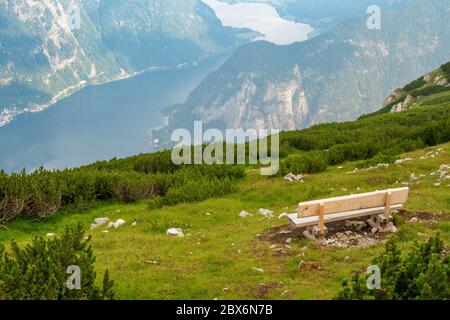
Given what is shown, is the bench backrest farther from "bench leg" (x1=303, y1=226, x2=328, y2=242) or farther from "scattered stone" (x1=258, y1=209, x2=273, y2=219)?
"scattered stone" (x1=258, y1=209, x2=273, y2=219)

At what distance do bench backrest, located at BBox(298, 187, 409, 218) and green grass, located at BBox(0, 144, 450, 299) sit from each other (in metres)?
0.78

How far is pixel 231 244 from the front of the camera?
1293 centimetres

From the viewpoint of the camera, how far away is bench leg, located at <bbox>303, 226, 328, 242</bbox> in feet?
40.6

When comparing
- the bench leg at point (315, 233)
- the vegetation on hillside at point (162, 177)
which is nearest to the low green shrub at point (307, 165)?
the vegetation on hillside at point (162, 177)

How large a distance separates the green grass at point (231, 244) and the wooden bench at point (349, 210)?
492 millimetres

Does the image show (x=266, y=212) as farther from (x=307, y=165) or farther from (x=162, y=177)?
(x=162, y=177)

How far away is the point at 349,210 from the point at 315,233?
3.63 feet

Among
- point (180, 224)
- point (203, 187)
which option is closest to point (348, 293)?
point (180, 224)

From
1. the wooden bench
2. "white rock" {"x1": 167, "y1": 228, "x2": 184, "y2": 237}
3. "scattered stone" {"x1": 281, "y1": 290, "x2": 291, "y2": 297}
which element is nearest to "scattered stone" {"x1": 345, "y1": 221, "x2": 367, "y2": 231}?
the wooden bench

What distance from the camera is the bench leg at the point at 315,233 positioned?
40.6 ft

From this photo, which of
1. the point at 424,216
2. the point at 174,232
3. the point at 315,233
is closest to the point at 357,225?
the point at 315,233
